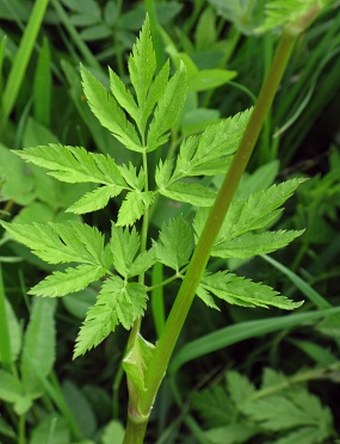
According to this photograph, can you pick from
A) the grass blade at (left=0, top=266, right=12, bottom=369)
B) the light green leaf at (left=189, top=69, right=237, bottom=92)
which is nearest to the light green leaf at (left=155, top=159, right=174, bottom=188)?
the grass blade at (left=0, top=266, right=12, bottom=369)

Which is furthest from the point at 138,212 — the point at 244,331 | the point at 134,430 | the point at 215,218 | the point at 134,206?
the point at 244,331

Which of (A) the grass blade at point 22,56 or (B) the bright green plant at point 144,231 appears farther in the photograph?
(A) the grass blade at point 22,56

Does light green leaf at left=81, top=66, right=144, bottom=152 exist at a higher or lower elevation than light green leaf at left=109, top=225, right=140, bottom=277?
higher

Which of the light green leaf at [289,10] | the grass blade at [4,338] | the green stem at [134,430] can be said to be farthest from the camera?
the grass blade at [4,338]

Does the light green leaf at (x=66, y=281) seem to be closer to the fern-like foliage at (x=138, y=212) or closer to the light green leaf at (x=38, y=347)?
the fern-like foliage at (x=138, y=212)

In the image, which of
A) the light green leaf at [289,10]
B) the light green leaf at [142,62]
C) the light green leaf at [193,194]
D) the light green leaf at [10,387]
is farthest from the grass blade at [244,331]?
the light green leaf at [289,10]

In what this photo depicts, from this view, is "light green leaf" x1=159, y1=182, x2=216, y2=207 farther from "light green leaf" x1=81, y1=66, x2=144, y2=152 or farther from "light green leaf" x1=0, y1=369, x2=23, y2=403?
"light green leaf" x1=0, y1=369, x2=23, y2=403
